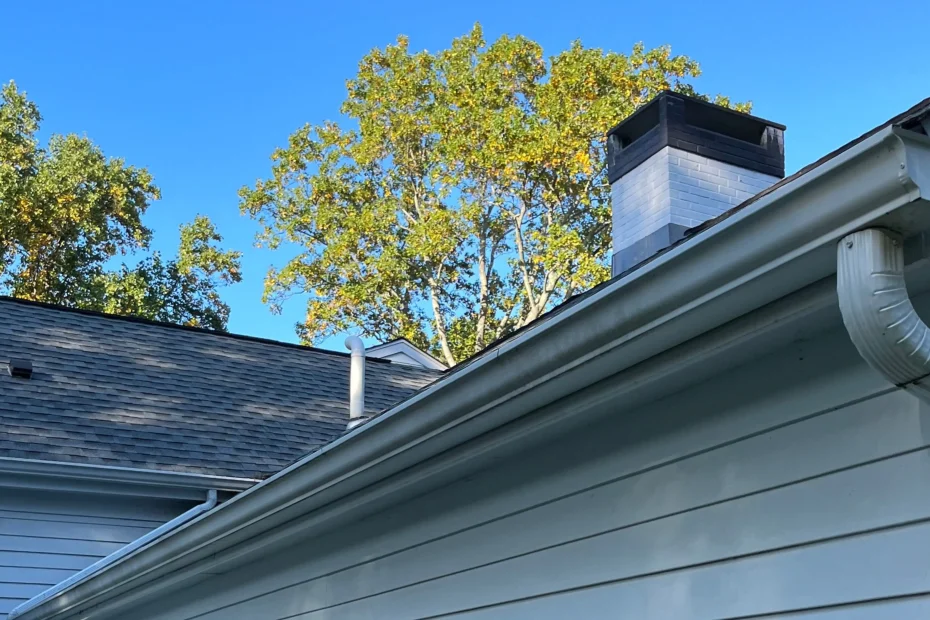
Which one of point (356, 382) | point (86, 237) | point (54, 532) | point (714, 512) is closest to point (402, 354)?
point (54, 532)

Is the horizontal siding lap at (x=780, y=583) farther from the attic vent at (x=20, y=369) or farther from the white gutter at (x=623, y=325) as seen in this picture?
the attic vent at (x=20, y=369)

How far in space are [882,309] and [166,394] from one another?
895cm

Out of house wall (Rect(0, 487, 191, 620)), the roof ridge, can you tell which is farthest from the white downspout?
the roof ridge

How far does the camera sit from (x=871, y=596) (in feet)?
7.59

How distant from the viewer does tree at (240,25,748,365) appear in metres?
22.8

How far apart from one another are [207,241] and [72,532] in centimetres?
1924

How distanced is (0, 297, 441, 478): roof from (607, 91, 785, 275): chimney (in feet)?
11.6

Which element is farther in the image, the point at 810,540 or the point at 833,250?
the point at 810,540

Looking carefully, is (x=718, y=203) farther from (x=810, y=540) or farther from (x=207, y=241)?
(x=207, y=241)

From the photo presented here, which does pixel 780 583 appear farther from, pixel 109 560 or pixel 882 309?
pixel 109 560

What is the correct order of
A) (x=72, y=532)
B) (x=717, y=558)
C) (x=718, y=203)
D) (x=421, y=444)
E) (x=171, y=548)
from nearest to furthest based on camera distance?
1. (x=717, y=558)
2. (x=421, y=444)
3. (x=171, y=548)
4. (x=718, y=203)
5. (x=72, y=532)

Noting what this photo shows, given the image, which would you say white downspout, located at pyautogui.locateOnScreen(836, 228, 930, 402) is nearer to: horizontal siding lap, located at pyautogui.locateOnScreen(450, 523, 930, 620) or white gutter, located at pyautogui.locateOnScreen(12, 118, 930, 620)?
white gutter, located at pyautogui.locateOnScreen(12, 118, 930, 620)

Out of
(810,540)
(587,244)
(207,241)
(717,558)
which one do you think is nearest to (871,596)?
(810,540)

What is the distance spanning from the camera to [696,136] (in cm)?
688
